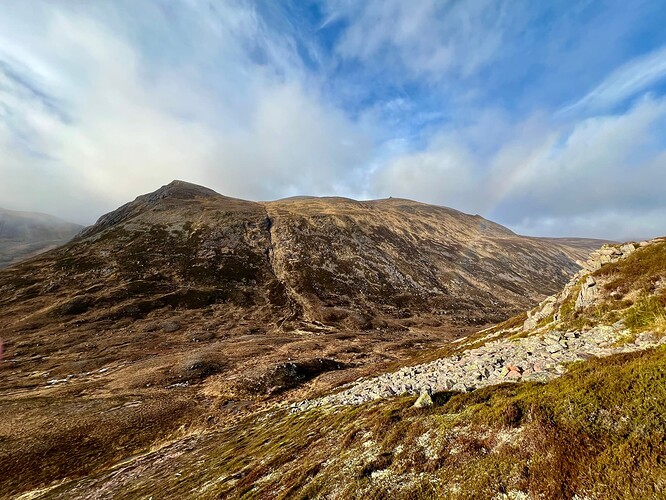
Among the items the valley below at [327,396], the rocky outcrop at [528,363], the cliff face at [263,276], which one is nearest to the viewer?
the valley below at [327,396]

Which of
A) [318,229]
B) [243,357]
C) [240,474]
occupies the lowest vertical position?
[243,357]

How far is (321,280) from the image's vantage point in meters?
138

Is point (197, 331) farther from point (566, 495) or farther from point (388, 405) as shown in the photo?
point (566, 495)

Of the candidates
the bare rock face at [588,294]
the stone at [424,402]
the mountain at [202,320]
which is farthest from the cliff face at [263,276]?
the stone at [424,402]

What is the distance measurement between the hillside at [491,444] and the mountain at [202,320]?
13.0m

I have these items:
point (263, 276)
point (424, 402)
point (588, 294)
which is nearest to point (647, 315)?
point (588, 294)

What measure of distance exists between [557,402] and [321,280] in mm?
127006

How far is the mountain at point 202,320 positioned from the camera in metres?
36.0

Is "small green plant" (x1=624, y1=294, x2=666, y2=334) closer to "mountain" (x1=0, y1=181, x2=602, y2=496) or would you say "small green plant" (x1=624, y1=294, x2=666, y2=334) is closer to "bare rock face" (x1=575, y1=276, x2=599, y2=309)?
"bare rock face" (x1=575, y1=276, x2=599, y2=309)

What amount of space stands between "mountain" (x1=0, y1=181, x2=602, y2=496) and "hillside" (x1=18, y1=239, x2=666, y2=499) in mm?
13018

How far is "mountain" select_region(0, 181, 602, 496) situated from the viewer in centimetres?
3597

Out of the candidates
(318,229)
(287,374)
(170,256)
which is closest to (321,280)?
(318,229)

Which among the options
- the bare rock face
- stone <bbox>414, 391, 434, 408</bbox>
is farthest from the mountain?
stone <bbox>414, 391, 434, 408</bbox>

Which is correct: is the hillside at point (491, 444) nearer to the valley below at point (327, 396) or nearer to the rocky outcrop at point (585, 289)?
the valley below at point (327, 396)
